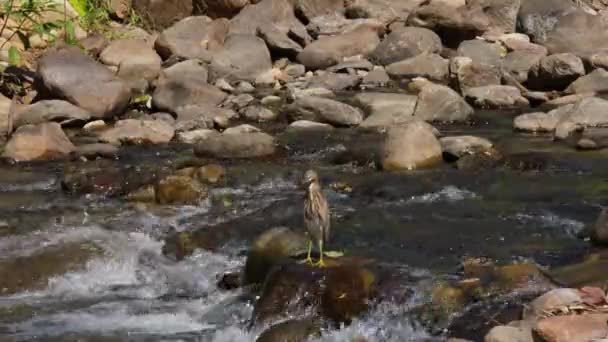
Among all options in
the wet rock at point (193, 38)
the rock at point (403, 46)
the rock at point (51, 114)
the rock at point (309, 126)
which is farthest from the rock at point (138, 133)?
the rock at point (403, 46)

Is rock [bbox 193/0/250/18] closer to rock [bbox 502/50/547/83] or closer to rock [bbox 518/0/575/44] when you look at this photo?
rock [bbox 518/0/575/44]

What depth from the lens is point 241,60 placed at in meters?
15.8

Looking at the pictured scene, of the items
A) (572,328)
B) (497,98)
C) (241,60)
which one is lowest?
(241,60)

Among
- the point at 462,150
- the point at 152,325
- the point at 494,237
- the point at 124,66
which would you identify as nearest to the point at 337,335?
the point at 152,325

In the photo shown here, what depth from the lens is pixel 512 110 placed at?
43.7 feet

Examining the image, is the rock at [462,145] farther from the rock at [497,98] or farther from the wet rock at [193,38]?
the wet rock at [193,38]

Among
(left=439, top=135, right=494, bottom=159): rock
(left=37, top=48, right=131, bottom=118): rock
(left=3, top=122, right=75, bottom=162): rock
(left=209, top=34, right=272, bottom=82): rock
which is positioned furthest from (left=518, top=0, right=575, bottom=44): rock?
(left=3, top=122, right=75, bottom=162): rock

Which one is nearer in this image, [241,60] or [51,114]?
[51,114]

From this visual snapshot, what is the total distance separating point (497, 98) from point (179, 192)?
5511 millimetres

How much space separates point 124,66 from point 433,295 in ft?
31.6

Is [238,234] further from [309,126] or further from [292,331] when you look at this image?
[309,126]

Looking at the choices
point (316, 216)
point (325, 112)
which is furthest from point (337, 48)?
point (316, 216)

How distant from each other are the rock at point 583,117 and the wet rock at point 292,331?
19.2 feet

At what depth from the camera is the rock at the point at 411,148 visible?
10227 mm
